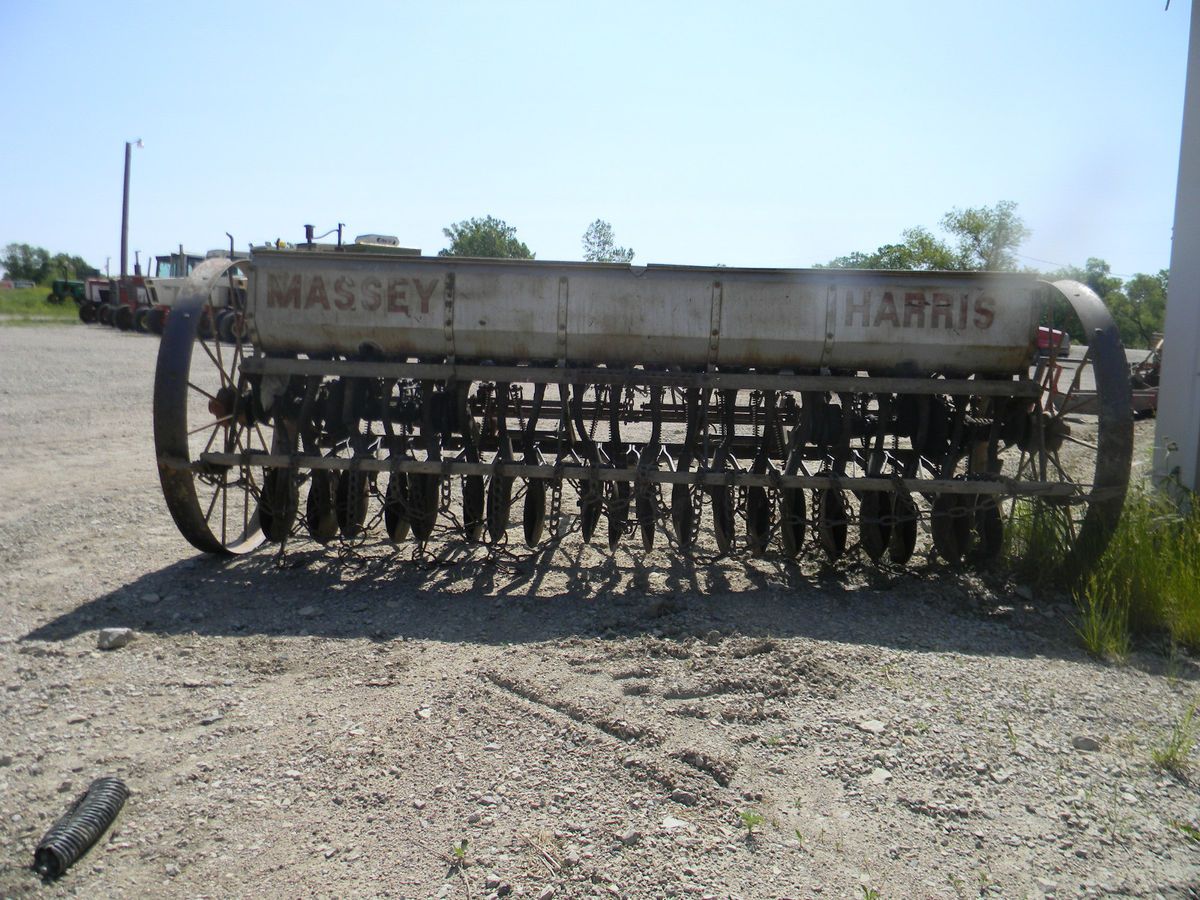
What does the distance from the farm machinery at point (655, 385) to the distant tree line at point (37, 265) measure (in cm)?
6380

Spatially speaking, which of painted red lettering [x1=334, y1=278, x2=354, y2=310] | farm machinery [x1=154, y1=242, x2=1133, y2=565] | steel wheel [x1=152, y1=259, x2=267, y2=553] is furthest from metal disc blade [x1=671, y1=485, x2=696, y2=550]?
steel wheel [x1=152, y1=259, x2=267, y2=553]

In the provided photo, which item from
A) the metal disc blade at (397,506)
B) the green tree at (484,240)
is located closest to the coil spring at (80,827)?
the metal disc blade at (397,506)

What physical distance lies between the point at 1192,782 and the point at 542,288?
13.5 feet

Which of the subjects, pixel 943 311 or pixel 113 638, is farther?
pixel 943 311

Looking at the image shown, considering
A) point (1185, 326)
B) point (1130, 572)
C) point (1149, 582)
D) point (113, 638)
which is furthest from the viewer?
point (1185, 326)

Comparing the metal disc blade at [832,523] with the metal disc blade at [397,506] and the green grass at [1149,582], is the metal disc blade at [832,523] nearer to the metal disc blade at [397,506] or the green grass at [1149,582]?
the green grass at [1149,582]

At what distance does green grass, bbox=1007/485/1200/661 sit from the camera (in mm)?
5152

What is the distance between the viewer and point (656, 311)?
20.3 feet

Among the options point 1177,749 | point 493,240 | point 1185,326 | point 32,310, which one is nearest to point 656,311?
point 1177,749

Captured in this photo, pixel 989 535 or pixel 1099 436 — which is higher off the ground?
pixel 1099 436

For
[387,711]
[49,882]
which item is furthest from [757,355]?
[49,882]

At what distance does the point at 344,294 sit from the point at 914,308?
3398mm

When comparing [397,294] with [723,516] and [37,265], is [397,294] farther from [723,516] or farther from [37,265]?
[37,265]

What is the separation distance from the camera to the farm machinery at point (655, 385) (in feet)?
19.6
